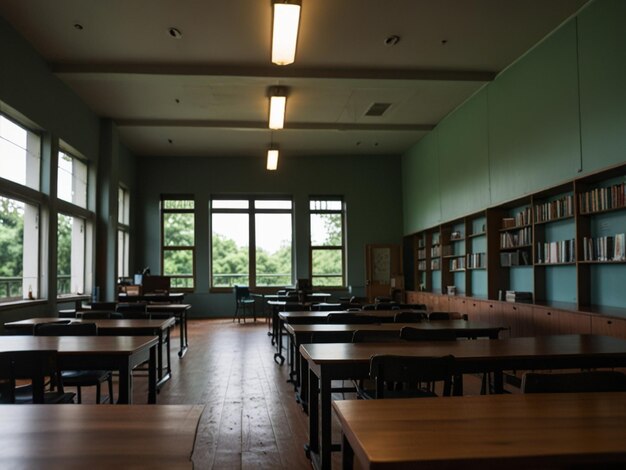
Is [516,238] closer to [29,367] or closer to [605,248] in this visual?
[605,248]

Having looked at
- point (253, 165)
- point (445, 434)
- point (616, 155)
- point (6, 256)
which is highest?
point (253, 165)

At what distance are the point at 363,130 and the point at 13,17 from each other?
6499mm

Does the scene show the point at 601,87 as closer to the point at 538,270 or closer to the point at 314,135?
the point at 538,270

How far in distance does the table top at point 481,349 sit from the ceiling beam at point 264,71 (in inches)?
204

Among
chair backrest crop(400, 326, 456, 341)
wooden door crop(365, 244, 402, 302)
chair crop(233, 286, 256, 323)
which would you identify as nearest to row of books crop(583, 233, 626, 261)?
chair backrest crop(400, 326, 456, 341)

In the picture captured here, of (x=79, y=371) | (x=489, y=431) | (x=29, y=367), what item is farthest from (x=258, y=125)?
(x=489, y=431)

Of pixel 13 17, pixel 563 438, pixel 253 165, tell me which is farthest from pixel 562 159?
pixel 253 165

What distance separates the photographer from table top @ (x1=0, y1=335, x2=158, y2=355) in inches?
120

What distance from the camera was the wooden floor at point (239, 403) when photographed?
3.25m

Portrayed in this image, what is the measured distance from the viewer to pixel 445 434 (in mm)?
1391

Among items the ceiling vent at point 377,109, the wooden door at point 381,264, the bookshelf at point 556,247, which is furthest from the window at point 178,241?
the bookshelf at point 556,247

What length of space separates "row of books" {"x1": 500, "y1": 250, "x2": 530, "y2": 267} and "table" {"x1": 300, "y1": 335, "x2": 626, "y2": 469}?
390cm

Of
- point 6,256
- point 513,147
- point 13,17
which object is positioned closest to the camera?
point 13,17

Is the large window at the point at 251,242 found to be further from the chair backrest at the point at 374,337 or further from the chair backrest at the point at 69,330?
the chair backrest at the point at 374,337
